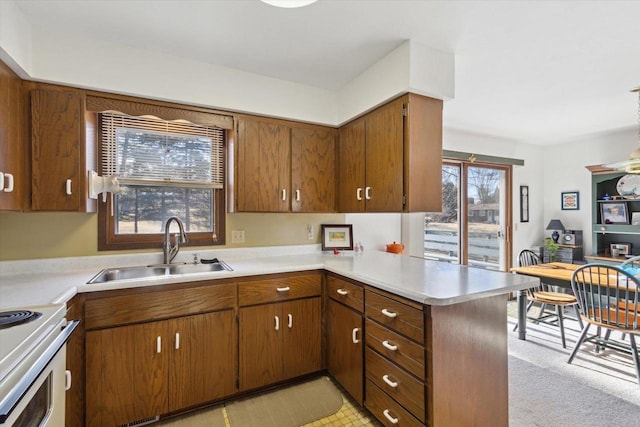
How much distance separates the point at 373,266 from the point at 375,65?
156 centimetres

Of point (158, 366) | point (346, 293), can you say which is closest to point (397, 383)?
point (346, 293)

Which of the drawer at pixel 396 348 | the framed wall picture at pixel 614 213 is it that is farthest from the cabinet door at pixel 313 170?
the framed wall picture at pixel 614 213

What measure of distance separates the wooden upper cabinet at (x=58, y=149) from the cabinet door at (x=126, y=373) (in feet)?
2.89

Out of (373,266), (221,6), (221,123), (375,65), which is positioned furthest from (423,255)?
(221,6)

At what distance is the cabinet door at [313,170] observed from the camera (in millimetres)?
2725

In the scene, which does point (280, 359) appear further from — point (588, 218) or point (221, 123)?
point (588, 218)

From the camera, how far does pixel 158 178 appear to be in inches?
95.0

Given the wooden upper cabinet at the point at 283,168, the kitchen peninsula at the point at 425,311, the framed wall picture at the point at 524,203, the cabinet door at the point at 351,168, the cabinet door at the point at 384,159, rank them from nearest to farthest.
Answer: the kitchen peninsula at the point at 425,311 < the cabinet door at the point at 384,159 < the wooden upper cabinet at the point at 283,168 < the cabinet door at the point at 351,168 < the framed wall picture at the point at 524,203

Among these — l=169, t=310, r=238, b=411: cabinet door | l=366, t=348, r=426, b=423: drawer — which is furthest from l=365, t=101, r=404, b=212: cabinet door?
l=169, t=310, r=238, b=411: cabinet door

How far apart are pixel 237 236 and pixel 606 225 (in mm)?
4991

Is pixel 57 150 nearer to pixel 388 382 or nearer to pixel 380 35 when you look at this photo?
pixel 380 35

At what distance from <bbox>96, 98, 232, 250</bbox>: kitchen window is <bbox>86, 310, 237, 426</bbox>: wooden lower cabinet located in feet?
2.58

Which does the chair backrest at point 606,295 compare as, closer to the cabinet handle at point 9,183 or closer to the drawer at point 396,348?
the drawer at point 396,348

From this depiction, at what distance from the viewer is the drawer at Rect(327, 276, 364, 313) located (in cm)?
197
